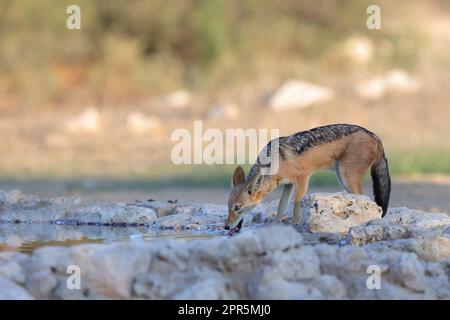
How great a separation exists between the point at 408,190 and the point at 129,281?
7746 millimetres

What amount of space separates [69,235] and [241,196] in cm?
132

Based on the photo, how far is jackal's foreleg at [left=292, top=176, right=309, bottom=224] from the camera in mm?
7676

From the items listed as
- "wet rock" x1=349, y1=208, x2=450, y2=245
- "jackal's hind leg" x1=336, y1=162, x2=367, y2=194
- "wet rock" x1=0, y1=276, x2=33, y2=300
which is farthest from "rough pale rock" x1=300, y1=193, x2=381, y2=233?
"wet rock" x1=0, y1=276, x2=33, y2=300

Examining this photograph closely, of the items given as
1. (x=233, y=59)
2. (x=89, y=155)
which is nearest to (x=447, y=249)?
(x=89, y=155)

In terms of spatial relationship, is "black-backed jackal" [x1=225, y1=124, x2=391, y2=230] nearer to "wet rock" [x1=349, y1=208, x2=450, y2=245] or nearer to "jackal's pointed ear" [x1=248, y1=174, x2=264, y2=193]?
"jackal's pointed ear" [x1=248, y1=174, x2=264, y2=193]

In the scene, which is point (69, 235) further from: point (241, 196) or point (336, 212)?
point (336, 212)

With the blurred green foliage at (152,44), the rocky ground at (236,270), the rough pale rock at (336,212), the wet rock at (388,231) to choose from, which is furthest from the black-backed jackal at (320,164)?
the blurred green foliage at (152,44)

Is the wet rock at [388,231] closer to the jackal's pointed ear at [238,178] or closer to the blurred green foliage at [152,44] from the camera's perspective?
the jackal's pointed ear at [238,178]

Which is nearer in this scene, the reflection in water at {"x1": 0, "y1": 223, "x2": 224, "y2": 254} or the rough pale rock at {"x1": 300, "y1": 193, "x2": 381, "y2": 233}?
the reflection in water at {"x1": 0, "y1": 223, "x2": 224, "y2": 254}

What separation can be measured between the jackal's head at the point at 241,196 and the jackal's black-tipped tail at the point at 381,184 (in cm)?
96

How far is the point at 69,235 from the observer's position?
291 inches

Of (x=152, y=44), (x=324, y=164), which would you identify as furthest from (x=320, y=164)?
(x=152, y=44)
